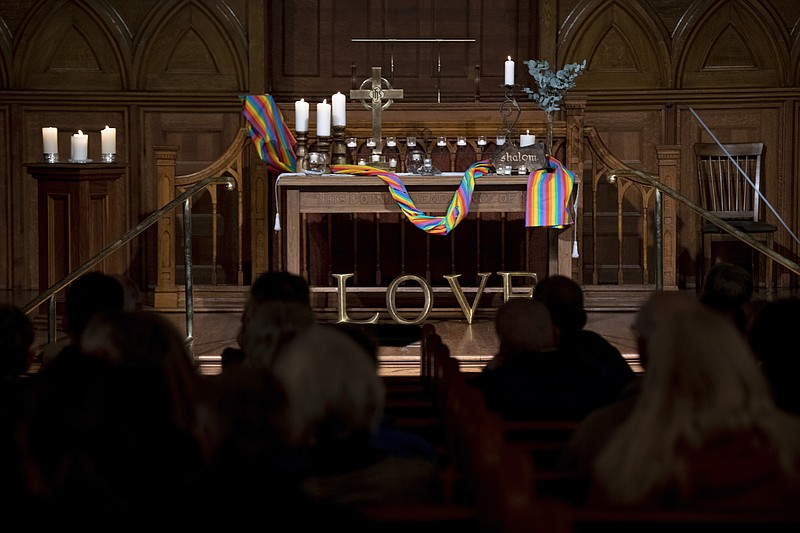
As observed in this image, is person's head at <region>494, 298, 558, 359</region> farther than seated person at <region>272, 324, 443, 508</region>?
Yes

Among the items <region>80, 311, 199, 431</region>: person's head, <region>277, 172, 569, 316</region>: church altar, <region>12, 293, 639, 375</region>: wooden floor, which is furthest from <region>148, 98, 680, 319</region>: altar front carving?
<region>80, 311, 199, 431</region>: person's head

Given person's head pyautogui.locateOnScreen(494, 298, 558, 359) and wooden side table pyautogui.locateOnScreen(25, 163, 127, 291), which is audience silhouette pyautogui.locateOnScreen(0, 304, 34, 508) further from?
wooden side table pyautogui.locateOnScreen(25, 163, 127, 291)

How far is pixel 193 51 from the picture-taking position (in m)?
9.47

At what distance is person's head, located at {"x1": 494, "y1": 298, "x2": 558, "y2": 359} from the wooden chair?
16.9ft

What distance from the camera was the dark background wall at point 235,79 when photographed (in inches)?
365

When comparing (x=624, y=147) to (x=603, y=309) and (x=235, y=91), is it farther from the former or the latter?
(x=235, y=91)

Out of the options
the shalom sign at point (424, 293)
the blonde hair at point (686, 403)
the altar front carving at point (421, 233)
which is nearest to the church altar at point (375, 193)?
the shalom sign at point (424, 293)

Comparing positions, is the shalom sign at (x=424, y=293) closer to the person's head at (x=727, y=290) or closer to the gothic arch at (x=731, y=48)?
the person's head at (x=727, y=290)

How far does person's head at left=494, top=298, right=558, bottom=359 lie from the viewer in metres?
3.59

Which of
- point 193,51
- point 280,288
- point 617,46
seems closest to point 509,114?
point 617,46

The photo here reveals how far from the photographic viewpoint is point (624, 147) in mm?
9500

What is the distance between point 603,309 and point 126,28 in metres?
4.50

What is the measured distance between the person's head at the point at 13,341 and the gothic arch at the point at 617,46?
269 inches

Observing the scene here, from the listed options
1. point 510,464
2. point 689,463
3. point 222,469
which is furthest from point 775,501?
point 222,469
